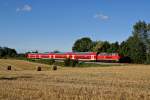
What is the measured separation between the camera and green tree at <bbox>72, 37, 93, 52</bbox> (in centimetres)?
17273

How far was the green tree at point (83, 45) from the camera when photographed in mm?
172725

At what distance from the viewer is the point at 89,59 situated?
105 m

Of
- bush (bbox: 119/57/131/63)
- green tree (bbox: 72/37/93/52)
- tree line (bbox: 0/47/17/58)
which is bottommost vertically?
bush (bbox: 119/57/131/63)

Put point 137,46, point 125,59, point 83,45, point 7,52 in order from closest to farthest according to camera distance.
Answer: point 125,59 < point 137,46 < point 83,45 < point 7,52

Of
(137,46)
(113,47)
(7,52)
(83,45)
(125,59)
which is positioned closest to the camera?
(125,59)

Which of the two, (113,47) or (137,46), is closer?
(137,46)

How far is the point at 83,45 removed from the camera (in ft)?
583

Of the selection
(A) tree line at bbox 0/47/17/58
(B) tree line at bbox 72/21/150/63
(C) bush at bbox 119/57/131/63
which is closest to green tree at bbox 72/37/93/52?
(B) tree line at bbox 72/21/150/63

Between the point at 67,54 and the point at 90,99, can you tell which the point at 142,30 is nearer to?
the point at 67,54

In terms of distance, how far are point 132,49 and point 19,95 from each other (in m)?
102

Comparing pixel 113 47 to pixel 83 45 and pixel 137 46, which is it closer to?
pixel 137 46

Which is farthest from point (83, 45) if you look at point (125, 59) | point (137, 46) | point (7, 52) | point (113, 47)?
point (125, 59)

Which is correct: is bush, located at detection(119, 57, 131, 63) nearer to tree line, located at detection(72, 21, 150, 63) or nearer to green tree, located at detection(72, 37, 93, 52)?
tree line, located at detection(72, 21, 150, 63)

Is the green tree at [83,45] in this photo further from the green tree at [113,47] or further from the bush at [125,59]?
the bush at [125,59]
